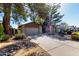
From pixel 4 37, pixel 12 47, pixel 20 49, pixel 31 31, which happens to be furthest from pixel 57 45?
pixel 4 37

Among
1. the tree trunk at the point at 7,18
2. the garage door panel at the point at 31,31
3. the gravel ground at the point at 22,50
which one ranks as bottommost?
the gravel ground at the point at 22,50

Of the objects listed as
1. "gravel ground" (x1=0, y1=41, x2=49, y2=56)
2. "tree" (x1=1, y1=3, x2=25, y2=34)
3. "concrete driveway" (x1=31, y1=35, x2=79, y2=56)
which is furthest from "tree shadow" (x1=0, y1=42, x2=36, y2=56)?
"tree" (x1=1, y1=3, x2=25, y2=34)

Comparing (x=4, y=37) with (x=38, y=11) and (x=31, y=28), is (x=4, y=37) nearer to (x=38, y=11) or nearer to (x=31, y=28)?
(x=31, y=28)

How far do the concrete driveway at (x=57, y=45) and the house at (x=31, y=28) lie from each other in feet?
0.25

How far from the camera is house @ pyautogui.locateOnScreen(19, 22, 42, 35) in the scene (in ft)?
9.71

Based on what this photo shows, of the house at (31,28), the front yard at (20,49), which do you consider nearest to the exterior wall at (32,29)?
the house at (31,28)

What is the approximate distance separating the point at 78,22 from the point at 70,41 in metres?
0.31

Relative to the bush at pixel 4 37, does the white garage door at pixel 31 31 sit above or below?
above

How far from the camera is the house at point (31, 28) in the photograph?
116 inches

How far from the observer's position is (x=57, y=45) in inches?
115

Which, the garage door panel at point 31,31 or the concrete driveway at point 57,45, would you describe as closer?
the concrete driveway at point 57,45

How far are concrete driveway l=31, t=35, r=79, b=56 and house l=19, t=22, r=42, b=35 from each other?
0.25ft

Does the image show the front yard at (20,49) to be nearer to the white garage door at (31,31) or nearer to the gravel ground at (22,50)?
the gravel ground at (22,50)

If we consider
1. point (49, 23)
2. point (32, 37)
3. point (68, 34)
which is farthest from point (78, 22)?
point (32, 37)
